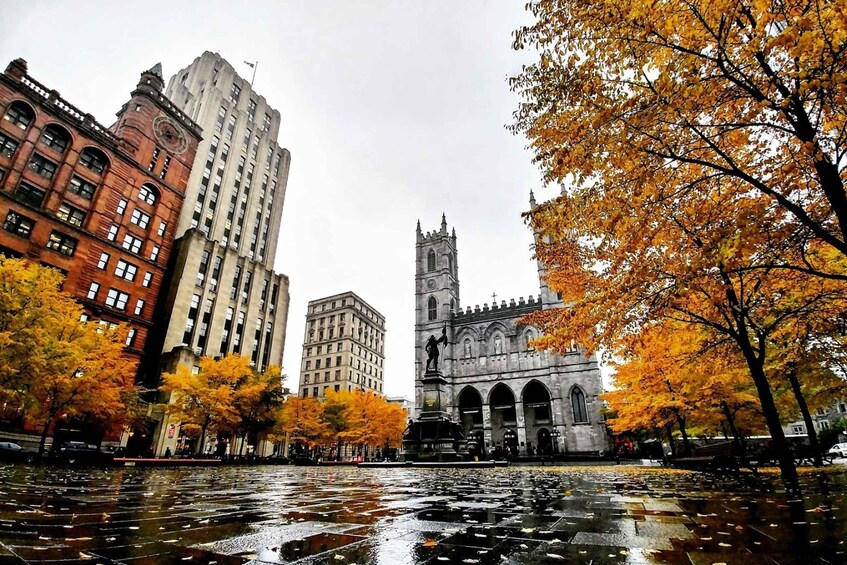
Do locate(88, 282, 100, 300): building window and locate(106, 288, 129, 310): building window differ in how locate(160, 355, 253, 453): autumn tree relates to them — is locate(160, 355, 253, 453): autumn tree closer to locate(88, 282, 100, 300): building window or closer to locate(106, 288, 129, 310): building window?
locate(106, 288, 129, 310): building window

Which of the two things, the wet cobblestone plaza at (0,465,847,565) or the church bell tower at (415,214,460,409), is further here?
the church bell tower at (415,214,460,409)

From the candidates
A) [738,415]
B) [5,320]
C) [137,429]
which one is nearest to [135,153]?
[137,429]

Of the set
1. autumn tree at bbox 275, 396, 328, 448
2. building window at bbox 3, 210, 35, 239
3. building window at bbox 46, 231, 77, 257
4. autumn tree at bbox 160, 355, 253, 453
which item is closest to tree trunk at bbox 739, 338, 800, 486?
autumn tree at bbox 160, 355, 253, 453

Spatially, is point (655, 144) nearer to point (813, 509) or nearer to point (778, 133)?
point (778, 133)

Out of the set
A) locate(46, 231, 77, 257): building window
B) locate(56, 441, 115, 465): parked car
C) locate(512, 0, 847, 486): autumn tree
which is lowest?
locate(56, 441, 115, 465): parked car

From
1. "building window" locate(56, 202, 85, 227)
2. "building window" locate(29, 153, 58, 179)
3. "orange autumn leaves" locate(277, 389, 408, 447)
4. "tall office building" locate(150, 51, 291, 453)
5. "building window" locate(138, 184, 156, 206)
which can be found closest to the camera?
"building window" locate(29, 153, 58, 179)

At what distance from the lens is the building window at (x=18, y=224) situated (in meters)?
27.8

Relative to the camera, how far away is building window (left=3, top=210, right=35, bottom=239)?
91.1 feet

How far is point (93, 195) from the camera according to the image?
111 ft

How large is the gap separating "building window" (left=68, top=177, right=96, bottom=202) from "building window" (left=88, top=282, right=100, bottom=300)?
7553 mm

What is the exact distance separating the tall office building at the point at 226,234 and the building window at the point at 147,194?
12.3ft

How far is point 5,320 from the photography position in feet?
53.7

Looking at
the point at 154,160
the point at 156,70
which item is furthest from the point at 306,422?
the point at 156,70

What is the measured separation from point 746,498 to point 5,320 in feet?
81.1
